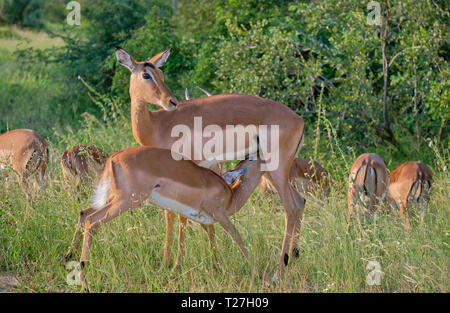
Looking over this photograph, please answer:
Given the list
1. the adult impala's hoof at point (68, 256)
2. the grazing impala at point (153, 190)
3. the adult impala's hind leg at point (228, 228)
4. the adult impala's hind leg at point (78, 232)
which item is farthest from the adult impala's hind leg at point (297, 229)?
the adult impala's hoof at point (68, 256)

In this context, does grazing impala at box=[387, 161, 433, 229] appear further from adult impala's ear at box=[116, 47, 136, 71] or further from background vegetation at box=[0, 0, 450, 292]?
adult impala's ear at box=[116, 47, 136, 71]

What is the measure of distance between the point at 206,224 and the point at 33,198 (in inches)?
73.3

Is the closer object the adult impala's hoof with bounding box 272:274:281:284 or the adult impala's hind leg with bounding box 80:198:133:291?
the adult impala's hind leg with bounding box 80:198:133:291

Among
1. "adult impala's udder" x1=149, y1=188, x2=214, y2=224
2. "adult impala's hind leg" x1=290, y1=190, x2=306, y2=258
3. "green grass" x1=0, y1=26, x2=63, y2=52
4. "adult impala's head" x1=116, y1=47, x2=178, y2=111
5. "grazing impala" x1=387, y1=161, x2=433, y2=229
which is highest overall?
"adult impala's head" x1=116, y1=47, x2=178, y2=111

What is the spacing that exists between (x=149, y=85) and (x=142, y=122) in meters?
0.34

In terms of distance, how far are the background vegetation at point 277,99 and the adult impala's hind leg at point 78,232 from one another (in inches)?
6.2

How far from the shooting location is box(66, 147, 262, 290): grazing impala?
4.33 meters

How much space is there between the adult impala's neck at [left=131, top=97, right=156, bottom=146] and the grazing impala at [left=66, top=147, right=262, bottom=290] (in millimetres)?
709

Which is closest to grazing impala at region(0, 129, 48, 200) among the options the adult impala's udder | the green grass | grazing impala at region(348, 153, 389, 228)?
the adult impala's udder

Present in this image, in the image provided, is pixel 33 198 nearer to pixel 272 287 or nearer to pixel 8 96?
pixel 272 287

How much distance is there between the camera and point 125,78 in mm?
10078

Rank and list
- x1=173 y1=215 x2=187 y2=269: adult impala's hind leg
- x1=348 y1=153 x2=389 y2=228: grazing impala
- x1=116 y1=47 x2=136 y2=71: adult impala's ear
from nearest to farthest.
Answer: x1=173 y1=215 x2=187 y2=269: adult impala's hind leg → x1=116 y1=47 x2=136 y2=71: adult impala's ear → x1=348 y1=153 x2=389 y2=228: grazing impala

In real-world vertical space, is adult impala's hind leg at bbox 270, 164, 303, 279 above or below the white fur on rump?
below

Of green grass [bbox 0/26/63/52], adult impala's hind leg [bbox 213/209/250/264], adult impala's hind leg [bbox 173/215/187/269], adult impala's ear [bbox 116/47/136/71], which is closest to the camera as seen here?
adult impala's hind leg [bbox 213/209/250/264]
